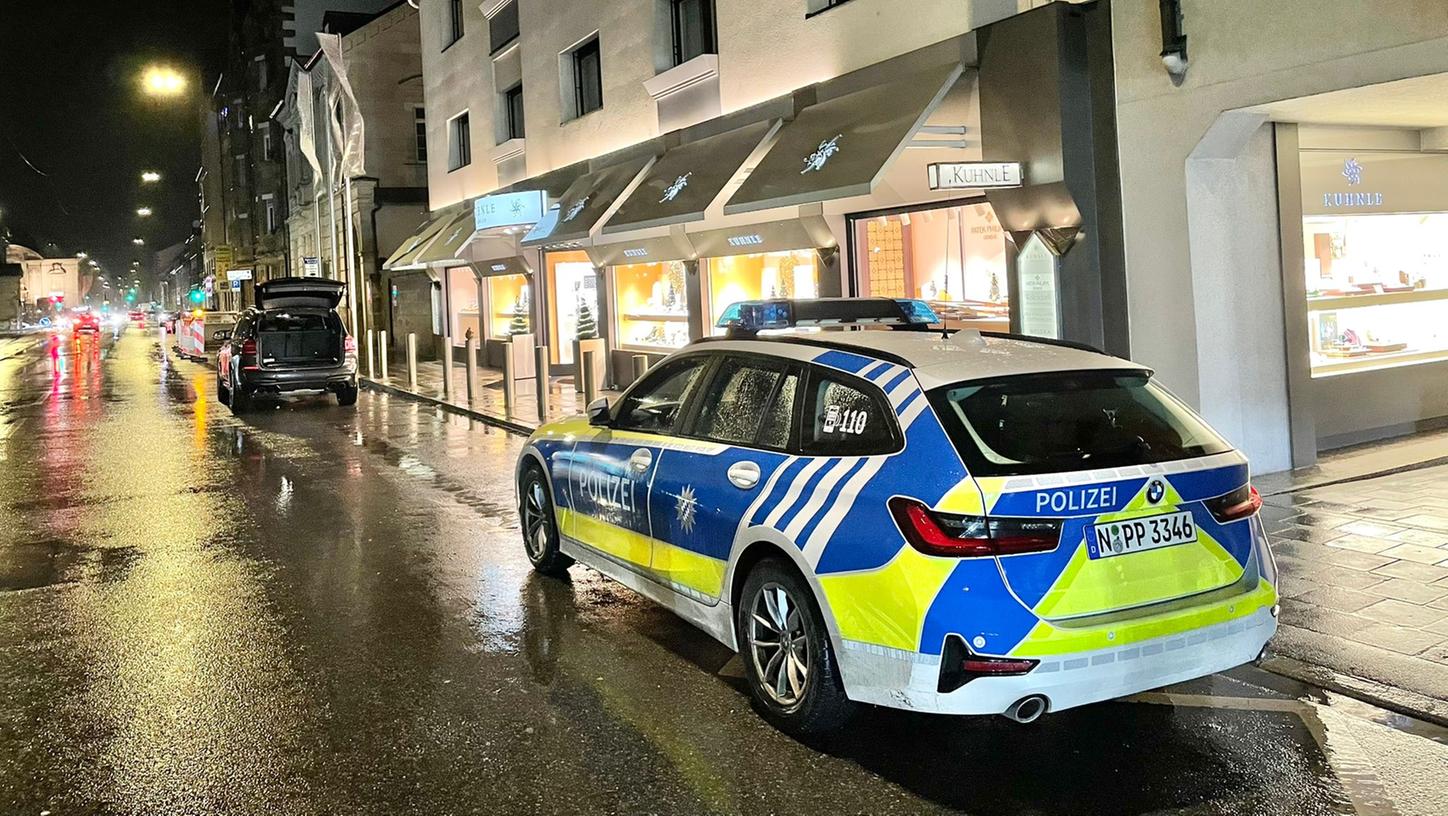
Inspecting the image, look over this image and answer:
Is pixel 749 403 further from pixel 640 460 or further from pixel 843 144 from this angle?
pixel 843 144

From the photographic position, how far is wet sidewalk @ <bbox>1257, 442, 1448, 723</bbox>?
5367mm

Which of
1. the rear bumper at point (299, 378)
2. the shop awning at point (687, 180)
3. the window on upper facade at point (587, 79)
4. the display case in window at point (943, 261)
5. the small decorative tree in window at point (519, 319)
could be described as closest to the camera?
the display case in window at point (943, 261)

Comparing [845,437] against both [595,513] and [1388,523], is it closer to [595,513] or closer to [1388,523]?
[595,513]

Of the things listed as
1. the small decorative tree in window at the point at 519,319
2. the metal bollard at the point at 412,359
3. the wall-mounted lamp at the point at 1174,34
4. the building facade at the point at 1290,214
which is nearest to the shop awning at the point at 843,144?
the building facade at the point at 1290,214

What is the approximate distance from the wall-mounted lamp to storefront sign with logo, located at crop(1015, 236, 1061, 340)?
198cm

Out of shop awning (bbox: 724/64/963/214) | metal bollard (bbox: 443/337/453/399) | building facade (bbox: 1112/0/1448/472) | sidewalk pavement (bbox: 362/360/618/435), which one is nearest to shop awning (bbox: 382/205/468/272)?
sidewalk pavement (bbox: 362/360/618/435)

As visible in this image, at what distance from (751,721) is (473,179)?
23.6 metres

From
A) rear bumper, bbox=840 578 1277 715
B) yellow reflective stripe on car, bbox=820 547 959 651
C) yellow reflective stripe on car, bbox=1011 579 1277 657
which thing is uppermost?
yellow reflective stripe on car, bbox=820 547 959 651

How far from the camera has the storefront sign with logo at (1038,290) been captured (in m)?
10.6

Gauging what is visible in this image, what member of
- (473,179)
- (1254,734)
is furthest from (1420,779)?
(473,179)

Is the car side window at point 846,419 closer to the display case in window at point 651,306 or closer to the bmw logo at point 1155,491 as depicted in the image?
the bmw logo at point 1155,491

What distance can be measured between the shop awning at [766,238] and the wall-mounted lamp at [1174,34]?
616 cm

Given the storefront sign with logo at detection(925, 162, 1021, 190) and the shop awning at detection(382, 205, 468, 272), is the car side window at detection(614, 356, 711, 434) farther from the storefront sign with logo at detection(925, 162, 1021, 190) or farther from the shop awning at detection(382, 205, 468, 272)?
the shop awning at detection(382, 205, 468, 272)

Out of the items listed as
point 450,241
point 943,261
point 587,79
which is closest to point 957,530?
point 943,261
